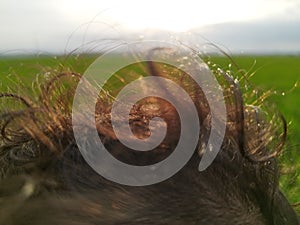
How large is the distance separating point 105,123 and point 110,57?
0.65 feet

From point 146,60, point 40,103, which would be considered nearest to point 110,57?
point 146,60

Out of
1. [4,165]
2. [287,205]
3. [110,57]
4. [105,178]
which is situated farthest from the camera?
[287,205]

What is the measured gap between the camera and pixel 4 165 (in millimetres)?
1678

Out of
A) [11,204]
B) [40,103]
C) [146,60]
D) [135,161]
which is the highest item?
[146,60]

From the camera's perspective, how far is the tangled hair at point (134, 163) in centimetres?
153

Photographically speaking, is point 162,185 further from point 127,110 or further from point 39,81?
point 39,81

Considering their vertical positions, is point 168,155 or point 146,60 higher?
point 146,60

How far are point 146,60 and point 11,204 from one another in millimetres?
472

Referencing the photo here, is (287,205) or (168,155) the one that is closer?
(168,155)

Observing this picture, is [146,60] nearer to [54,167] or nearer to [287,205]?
[54,167]

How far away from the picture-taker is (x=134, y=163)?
5.16ft

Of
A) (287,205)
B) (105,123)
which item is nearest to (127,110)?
(105,123)

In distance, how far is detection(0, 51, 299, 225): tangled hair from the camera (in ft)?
5.03

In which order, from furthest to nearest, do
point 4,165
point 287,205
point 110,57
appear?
1. point 287,205
2. point 110,57
3. point 4,165
